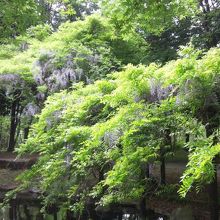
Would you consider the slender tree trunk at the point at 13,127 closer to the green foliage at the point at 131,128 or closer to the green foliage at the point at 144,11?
the green foliage at the point at 131,128

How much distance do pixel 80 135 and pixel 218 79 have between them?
3227 mm

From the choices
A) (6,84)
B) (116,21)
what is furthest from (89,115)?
(6,84)

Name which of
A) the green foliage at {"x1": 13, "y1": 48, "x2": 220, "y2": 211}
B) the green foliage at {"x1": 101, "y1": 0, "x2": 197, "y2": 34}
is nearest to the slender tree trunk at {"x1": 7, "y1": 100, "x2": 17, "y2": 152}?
the green foliage at {"x1": 13, "y1": 48, "x2": 220, "y2": 211}

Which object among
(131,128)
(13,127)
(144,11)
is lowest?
(131,128)

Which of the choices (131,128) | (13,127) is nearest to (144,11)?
(131,128)

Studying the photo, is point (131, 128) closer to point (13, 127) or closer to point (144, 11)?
point (144, 11)

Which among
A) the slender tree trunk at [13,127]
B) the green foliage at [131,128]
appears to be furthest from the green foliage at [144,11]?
the slender tree trunk at [13,127]

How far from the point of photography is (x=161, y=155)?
23.6ft

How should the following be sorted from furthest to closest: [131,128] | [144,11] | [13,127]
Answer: [13,127]
[144,11]
[131,128]

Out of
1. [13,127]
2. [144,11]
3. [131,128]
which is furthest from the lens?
[13,127]

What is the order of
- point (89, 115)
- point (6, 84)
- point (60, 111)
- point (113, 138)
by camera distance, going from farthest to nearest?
point (6, 84), point (60, 111), point (89, 115), point (113, 138)

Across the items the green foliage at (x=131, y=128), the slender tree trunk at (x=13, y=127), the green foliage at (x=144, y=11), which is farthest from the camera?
the slender tree trunk at (x=13, y=127)

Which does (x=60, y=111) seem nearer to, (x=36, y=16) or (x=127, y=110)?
(x=36, y=16)

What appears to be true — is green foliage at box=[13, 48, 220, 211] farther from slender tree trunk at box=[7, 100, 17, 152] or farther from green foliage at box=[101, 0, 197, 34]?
slender tree trunk at box=[7, 100, 17, 152]
